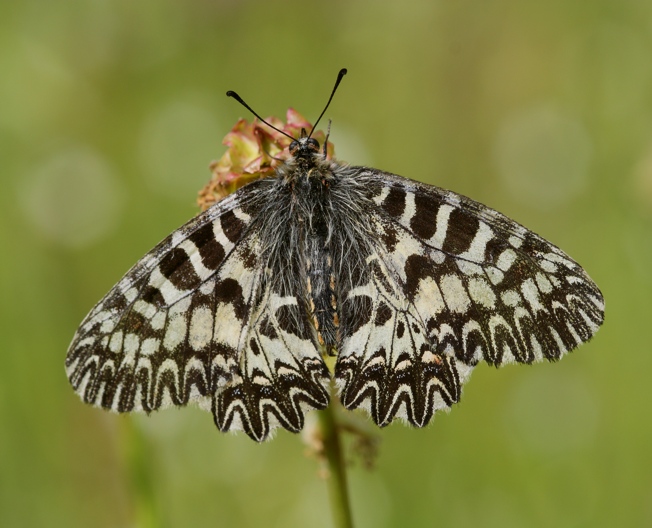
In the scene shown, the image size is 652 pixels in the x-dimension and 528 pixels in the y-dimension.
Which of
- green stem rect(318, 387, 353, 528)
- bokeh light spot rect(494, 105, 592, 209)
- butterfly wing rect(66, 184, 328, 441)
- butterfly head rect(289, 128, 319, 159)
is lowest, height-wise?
green stem rect(318, 387, 353, 528)

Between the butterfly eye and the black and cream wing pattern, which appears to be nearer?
the black and cream wing pattern

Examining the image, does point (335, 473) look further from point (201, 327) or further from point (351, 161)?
point (351, 161)

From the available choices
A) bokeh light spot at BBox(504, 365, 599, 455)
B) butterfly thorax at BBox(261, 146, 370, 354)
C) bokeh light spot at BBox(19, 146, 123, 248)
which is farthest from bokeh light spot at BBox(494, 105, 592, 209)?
butterfly thorax at BBox(261, 146, 370, 354)

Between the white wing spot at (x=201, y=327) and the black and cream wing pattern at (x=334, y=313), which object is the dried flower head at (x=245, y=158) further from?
the white wing spot at (x=201, y=327)

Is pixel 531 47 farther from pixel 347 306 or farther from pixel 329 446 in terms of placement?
pixel 329 446

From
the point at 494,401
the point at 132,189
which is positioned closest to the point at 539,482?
the point at 494,401

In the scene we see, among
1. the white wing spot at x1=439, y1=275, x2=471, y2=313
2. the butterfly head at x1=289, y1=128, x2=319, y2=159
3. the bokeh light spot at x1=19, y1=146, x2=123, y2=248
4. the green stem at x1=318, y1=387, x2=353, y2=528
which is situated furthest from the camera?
the bokeh light spot at x1=19, y1=146, x2=123, y2=248

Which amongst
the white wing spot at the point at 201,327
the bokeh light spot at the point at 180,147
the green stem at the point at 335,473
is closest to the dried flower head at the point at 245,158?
the white wing spot at the point at 201,327

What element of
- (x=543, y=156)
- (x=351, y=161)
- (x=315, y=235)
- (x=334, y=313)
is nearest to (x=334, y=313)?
(x=334, y=313)

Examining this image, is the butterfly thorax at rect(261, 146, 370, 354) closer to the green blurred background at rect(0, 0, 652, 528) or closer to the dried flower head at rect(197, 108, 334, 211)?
the dried flower head at rect(197, 108, 334, 211)
